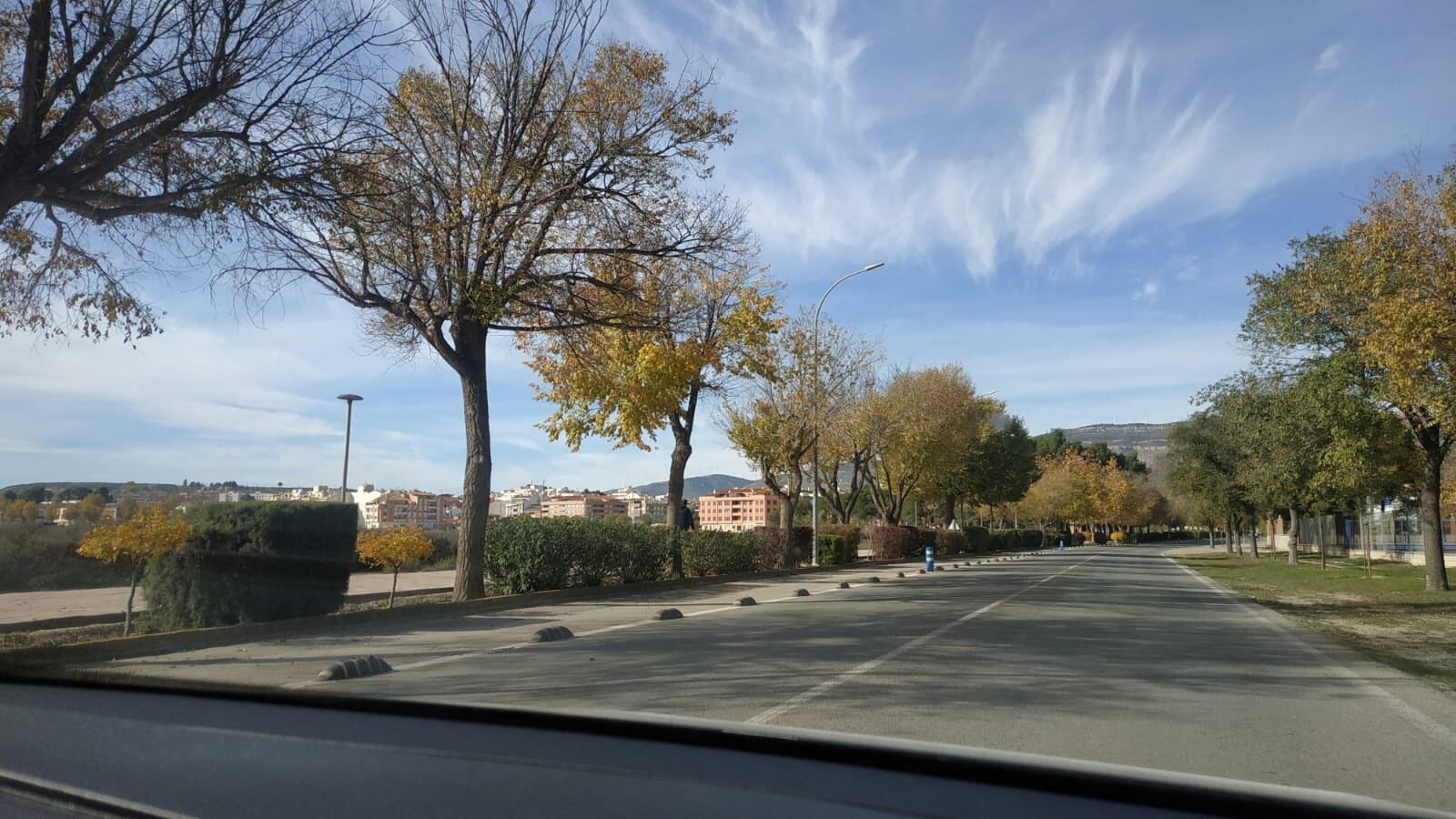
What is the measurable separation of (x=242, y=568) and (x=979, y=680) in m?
8.63

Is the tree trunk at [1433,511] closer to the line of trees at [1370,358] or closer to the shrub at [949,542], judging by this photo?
the line of trees at [1370,358]

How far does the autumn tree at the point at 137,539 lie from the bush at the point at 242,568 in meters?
0.20

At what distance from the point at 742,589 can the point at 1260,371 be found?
46.8 feet

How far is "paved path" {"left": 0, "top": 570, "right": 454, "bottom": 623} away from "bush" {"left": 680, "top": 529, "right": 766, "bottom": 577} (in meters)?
6.30

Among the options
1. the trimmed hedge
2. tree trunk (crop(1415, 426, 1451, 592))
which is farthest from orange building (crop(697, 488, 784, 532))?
the trimmed hedge

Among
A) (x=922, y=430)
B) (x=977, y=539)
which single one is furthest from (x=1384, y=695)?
(x=977, y=539)

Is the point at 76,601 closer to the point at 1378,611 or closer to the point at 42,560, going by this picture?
the point at 42,560

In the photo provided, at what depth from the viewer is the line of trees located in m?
15.4

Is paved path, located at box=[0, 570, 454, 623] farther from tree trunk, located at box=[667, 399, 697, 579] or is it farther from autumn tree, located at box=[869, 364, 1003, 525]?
autumn tree, located at box=[869, 364, 1003, 525]

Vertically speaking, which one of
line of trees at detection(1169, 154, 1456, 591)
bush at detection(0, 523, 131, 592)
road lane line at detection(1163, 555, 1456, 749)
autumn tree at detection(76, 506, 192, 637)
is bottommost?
road lane line at detection(1163, 555, 1456, 749)

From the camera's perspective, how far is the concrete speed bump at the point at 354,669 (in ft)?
25.0

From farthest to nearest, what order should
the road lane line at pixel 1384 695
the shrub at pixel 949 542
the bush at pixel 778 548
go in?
the shrub at pixel 949 542, the bush at pixel 778 548, the road lane line at pixel 1384 695

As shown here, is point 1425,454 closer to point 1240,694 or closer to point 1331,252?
point 1331,252

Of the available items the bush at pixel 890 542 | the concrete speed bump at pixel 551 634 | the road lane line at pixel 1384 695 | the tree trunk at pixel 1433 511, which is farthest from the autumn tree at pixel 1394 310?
the bush at pixel 890 542
